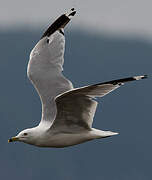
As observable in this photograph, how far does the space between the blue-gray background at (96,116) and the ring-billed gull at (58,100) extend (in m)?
64.2

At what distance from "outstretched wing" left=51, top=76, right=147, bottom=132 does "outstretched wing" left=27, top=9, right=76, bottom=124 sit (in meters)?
0.60

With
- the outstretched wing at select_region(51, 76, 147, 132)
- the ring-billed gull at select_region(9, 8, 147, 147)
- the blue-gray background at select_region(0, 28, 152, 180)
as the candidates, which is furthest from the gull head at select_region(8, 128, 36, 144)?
the blue-gray background at select_region(0, 28, 152, 180)

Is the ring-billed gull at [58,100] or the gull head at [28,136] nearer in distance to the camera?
the ring-billed gull at [58,100]

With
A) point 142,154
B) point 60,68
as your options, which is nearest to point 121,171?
point 142,154

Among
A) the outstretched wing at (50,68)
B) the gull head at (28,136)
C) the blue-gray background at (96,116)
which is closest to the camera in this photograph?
the gull head at (28,136)

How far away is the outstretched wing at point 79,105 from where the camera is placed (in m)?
8.78

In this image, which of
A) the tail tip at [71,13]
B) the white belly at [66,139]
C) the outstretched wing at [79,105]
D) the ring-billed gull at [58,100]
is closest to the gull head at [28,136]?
the ring-billed gull at [58,100]

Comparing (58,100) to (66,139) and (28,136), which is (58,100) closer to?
(66,139)

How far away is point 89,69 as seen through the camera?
118250 millimetres

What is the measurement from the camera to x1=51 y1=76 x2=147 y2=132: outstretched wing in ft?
28.8

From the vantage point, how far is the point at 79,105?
945cm

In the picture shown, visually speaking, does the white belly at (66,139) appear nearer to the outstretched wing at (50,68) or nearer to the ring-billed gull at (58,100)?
the ring-billed gull at (58,100)

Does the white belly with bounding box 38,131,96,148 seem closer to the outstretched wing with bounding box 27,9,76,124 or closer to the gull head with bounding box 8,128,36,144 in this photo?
the gull head with bounding box 8,128,36,144

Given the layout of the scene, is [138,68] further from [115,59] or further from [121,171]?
[121,171]
